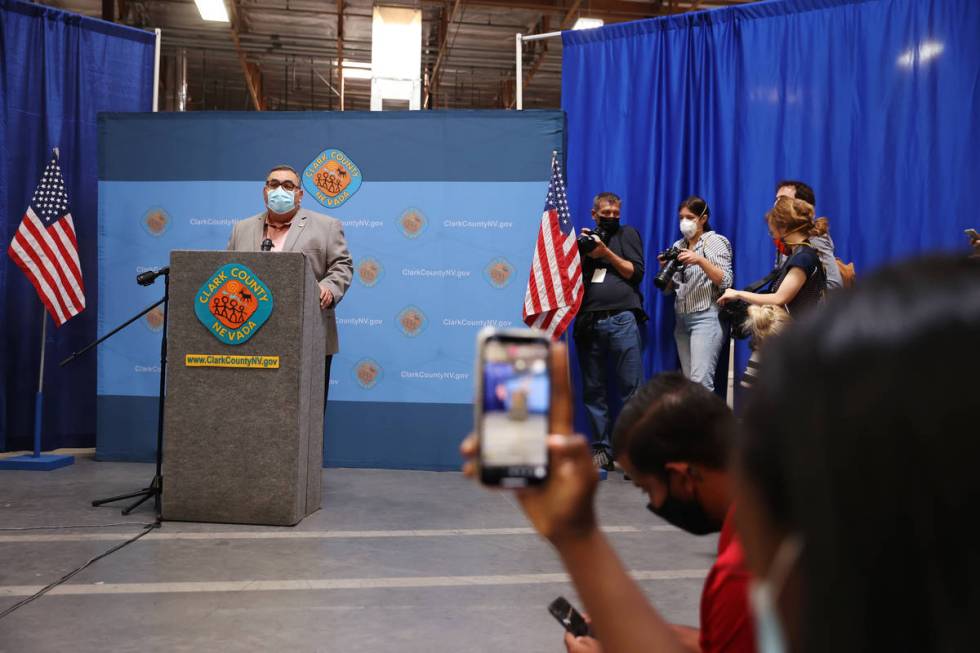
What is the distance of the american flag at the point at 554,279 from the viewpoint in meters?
5.06

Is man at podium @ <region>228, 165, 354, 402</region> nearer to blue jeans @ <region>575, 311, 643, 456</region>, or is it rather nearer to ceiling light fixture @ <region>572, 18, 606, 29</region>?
blue jeans @ <region>575, 311, 643, 456</region>

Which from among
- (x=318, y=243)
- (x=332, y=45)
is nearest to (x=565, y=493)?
(x=318, y=243)

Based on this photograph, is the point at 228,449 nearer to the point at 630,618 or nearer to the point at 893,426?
the point at 630,618

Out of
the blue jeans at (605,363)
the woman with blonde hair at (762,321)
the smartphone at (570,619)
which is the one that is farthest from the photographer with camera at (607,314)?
the smartphone at (570,619)

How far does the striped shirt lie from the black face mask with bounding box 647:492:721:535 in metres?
3.66

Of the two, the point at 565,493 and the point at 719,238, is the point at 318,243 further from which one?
the point at 565,493

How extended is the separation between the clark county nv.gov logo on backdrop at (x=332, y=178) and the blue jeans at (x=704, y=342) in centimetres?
220

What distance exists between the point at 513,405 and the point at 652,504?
2.90ft

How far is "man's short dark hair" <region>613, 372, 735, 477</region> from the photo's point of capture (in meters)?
1.46

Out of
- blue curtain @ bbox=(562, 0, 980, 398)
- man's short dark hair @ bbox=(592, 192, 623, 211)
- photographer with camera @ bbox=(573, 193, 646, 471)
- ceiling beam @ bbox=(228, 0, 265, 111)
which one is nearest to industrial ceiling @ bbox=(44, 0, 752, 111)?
ceiling beam @ bbox=(228, 0, 265, 111)

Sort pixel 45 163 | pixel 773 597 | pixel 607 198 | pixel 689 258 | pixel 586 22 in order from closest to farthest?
pixel 773 597
pixel 689 258
pixel 607 198
pixel 45 163
pixel 586 22

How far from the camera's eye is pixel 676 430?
4.80ft

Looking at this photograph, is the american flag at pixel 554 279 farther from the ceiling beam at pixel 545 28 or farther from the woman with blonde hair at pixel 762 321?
the ceiling beam at pixel 545 28

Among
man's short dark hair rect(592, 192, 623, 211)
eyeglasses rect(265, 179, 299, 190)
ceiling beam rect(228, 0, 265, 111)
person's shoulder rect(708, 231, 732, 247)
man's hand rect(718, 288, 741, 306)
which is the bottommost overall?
man's hand rect(718, 288, 741, 306)
